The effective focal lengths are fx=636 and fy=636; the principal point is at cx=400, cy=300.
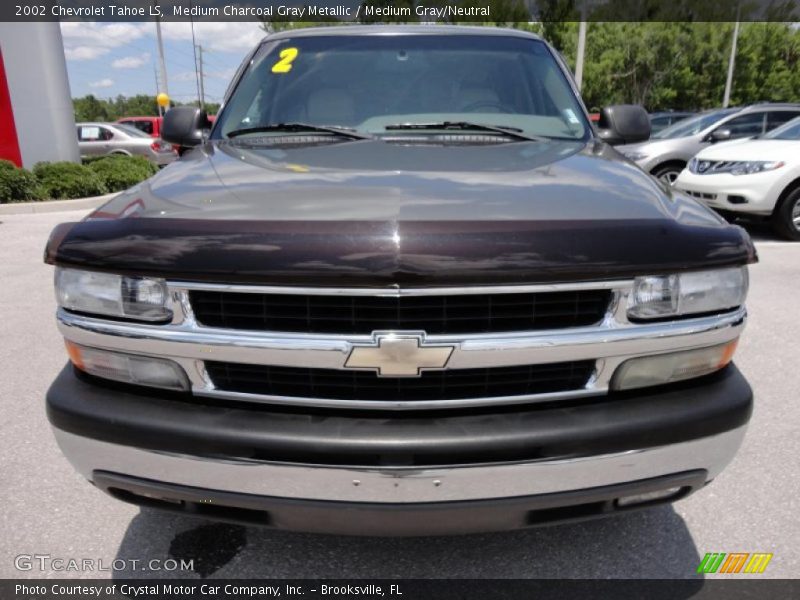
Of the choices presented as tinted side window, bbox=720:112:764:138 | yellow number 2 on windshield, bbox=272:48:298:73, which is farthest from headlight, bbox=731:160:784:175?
yellow number 2 on windshield, bbox=272:48:298:73

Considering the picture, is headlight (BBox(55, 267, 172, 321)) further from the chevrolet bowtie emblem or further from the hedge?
the hedge

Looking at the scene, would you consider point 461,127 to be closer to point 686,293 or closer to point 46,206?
point 686,293

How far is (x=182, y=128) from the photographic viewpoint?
10.8 ft

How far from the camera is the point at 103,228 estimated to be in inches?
69.3

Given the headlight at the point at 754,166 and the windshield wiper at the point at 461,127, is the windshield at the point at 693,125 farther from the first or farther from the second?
the windshield wiper at the point at 461,127

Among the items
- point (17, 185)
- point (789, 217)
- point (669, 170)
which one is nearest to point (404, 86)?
point (789, 217)

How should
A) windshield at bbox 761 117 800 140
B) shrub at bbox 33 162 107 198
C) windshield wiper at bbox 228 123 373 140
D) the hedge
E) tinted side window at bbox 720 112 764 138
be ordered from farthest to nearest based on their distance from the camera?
shrub at bbox 33 162 107 198
tinted side window at bbox 720 112 764 138
the hedge
windshield at bbox 761 117 800 140
windshield wiper at bbox 228 123 373 140

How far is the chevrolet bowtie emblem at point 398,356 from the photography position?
5.34ft

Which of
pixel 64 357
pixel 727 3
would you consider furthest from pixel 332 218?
pixel 727 3

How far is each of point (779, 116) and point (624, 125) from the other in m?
9.60

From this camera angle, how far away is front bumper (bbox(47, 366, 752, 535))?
165cm

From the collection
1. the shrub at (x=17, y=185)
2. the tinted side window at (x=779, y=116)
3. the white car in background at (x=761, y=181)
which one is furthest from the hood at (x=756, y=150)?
the shrub at (x=17, y=185)

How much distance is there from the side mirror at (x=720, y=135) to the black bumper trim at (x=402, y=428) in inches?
354

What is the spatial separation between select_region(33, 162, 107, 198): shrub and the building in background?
0.51 m
